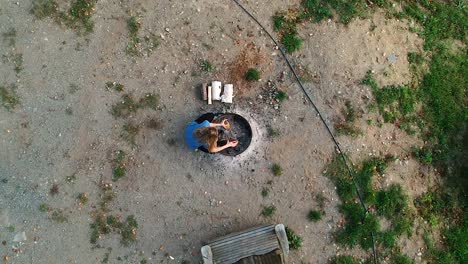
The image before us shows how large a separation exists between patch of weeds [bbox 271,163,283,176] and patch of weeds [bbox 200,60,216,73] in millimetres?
2567

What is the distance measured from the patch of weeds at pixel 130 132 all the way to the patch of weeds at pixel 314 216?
165 inches

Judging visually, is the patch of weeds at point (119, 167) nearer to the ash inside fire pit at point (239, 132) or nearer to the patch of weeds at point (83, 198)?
the patch of weeds at point (83, 198)

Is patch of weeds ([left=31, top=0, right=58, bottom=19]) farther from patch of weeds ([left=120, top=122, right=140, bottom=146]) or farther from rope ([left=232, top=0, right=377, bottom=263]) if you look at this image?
rope ([left=232, top=0, right=377, bottom=263])

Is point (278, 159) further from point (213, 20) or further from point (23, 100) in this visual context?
point (23, 100)

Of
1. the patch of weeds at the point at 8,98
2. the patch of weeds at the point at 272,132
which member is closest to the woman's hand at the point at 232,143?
the patch of weeds at the point at 272,132

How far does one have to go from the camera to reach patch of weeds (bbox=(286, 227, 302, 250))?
10.6m

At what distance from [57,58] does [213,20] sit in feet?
11.7

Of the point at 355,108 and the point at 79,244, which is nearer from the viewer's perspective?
the point at 79,244

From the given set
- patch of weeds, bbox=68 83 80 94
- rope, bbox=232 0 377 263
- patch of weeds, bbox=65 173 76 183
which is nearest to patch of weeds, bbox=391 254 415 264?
rope, bbox=232 0 377 263

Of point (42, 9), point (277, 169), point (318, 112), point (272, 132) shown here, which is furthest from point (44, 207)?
point (318, 112)

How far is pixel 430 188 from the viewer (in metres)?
11.1

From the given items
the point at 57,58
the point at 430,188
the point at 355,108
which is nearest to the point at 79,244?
the point at 57,58

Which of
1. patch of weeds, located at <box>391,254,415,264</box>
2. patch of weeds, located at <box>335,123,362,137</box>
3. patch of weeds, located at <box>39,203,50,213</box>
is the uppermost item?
patch of weeds, located at <box>335,123,362,137</box>

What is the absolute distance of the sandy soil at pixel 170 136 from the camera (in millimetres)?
10391
